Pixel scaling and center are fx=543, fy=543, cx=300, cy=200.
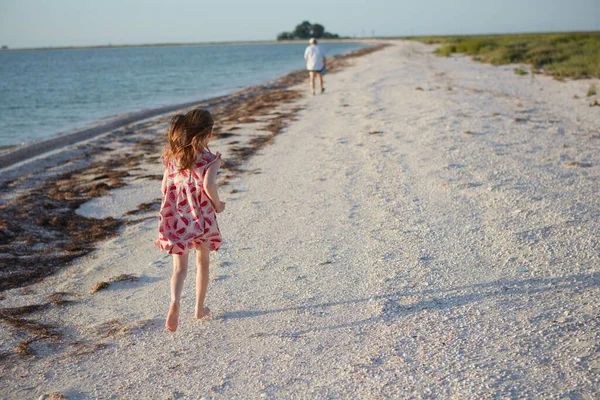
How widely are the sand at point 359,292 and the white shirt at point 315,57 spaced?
10423 mm

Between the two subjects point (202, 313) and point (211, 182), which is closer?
point (211, 182)

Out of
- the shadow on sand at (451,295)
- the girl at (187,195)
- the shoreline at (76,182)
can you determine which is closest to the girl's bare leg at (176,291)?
the girl at (187,195)

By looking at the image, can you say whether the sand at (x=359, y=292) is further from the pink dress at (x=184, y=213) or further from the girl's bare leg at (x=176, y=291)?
the pink dress at (x=184, y=213)

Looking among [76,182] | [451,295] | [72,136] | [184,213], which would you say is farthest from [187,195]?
[72,136]

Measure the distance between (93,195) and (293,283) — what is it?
4.98m

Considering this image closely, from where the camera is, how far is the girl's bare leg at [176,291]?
12.3 ft

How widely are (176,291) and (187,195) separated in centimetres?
68

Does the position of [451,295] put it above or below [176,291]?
below

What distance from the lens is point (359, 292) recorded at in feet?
13.7

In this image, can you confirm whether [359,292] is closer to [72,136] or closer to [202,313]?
[202,313]

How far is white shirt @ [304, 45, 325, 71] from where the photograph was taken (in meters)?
18.1

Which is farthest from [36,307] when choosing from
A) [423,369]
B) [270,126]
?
[270,126]

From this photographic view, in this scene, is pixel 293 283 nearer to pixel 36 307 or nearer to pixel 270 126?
pixel 36 307

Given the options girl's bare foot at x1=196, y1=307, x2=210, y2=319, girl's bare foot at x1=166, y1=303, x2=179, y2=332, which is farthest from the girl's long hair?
girl's bare foot at x1=196, y1=307, x2=210, y2=319
